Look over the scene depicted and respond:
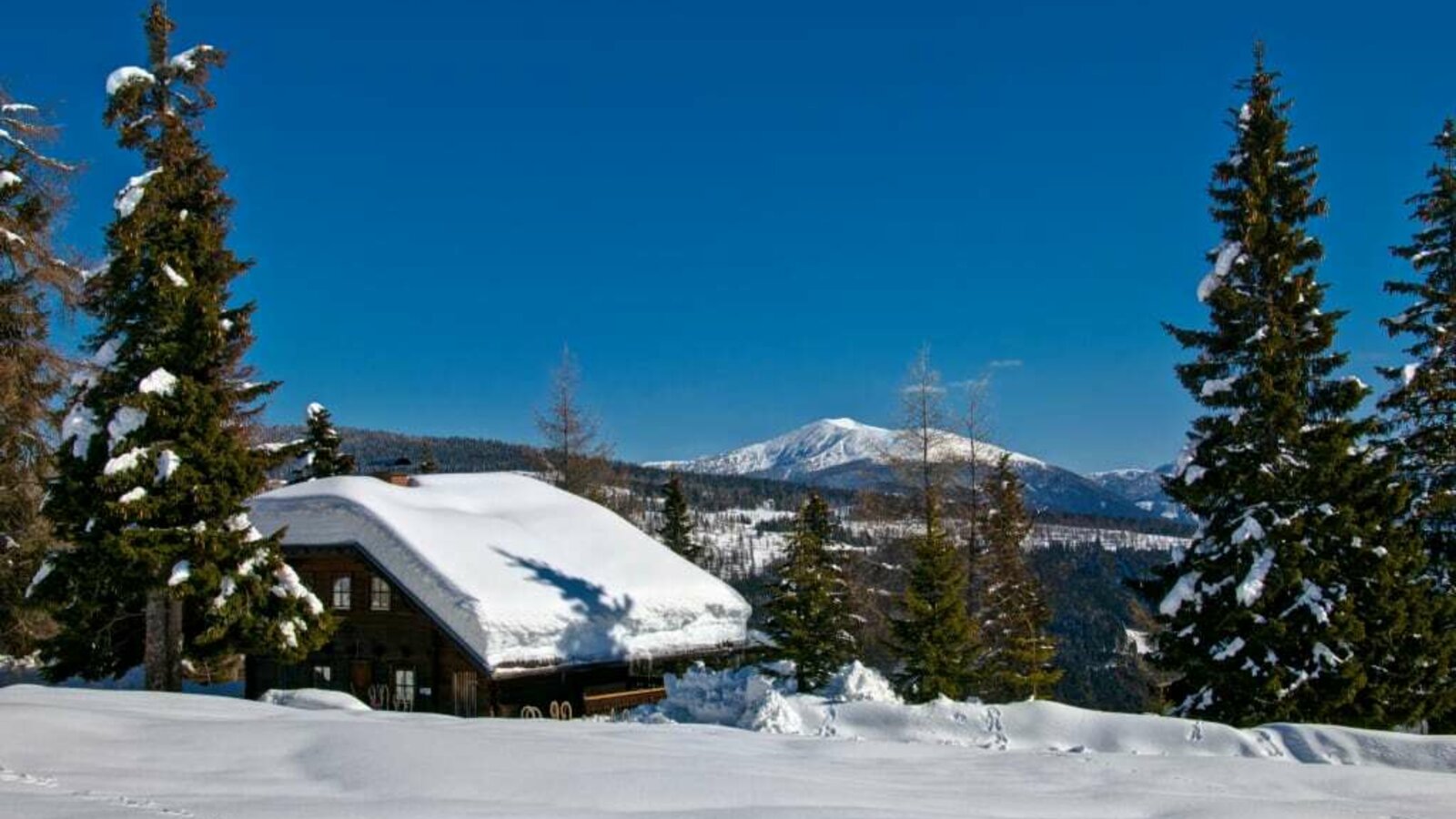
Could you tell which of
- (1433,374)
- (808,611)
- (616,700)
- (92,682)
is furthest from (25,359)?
(1433,374)

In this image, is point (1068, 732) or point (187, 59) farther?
point (187, 59)

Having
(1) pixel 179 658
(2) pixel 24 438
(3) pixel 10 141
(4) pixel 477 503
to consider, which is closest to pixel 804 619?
(4) pixel 477 503

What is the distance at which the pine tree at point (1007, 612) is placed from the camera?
31734 millimetres

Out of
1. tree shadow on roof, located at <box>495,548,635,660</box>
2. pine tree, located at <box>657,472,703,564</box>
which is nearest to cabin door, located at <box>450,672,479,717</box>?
tree shadow on roof, located at <box>495,548,635,660</box>

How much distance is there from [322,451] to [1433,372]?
38.5m

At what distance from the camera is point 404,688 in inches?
1014

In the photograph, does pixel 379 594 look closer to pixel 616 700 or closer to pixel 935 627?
pixel 616 700

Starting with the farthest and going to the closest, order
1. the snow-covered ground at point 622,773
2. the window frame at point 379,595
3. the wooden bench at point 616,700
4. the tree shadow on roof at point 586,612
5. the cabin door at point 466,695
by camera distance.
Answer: the window frame at point 379,595 → the wooden bench at point 616,700 → the tree shadow on roof at point 586,612 → the cabin door at point 466,695 → the snow-covered ground at point 622,773

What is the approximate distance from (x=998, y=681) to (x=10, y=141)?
3011cm

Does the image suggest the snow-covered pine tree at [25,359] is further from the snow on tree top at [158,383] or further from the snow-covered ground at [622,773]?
the snow-covered ground at [622,773]

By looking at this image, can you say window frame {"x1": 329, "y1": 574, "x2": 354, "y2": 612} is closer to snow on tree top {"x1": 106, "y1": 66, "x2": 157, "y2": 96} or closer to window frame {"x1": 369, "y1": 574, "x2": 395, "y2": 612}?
window frame {"x1": 369, "y1": 574, "x2": 395, "y2": 612}

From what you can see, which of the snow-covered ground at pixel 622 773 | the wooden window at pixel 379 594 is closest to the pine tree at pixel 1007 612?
the wooden window at pixel 379 594

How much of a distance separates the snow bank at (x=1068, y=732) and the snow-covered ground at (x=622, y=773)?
0.12 ft

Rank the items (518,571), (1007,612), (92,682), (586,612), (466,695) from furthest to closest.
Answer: (1007,612) < (518,571) < (586,612) < (466,695) < (92,682)
